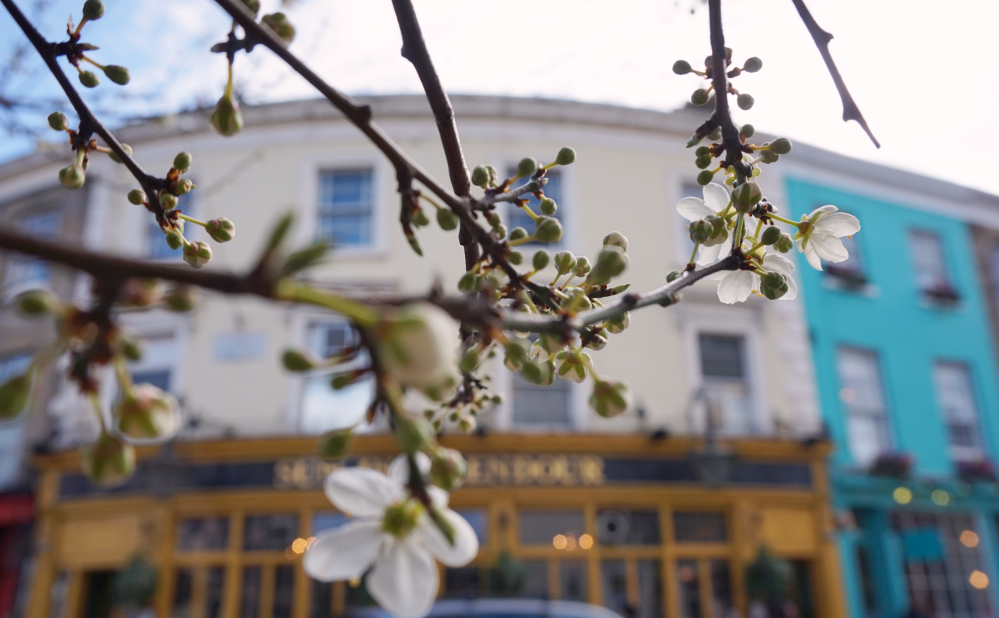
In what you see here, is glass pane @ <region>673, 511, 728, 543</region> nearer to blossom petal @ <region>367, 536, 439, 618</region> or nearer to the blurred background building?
the blurred background building

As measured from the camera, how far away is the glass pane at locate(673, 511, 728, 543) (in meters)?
9.37

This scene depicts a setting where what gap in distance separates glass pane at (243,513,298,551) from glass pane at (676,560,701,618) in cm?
486

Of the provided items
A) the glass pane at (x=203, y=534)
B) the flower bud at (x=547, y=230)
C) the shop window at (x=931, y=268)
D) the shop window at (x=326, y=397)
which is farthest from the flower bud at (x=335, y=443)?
the shop window at (x=931, y=268)

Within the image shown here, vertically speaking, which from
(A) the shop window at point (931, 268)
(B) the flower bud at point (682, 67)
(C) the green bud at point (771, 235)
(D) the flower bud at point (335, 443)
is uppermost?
(A) the shop window at point (931, 268)

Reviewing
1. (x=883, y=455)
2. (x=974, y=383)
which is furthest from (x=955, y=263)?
(x=883, y=455)

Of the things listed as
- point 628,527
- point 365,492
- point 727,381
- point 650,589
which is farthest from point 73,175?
point 727,381

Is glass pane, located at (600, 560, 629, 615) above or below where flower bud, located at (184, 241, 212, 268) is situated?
below

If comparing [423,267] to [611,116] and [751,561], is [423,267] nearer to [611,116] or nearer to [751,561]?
[611,116]

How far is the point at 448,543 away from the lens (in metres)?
0.78

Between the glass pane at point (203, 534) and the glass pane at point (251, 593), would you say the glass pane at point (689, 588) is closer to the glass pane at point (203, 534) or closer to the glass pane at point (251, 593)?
the glass pane at point (251, 593)

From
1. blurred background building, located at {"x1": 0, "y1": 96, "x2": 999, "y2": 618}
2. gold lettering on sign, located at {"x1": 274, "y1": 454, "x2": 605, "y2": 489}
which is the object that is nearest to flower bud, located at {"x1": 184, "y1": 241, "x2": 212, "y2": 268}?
blurred background building, located at {"x1": 0, "y1": 96, "x2": 999, "y2": 618}

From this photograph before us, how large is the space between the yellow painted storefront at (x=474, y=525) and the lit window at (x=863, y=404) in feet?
6.63

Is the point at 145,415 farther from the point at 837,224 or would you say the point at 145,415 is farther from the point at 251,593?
the point at 251,593

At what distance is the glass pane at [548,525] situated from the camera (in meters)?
9.02
